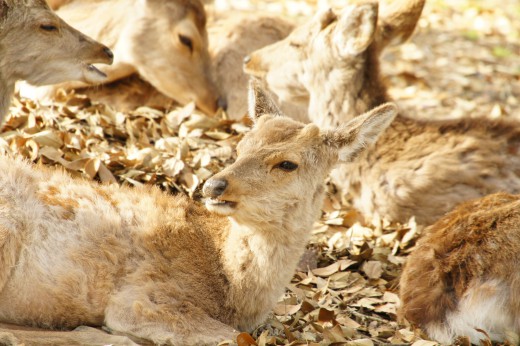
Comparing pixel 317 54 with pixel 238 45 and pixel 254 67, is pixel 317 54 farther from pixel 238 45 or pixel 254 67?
pixel 238 45

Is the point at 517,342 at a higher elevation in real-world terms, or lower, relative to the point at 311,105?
lower

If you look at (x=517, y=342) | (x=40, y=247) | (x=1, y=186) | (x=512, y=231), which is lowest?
(x=517, y=342)

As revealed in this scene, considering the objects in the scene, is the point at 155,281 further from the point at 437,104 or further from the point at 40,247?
the point at 437,104

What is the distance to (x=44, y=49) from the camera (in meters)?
6.20

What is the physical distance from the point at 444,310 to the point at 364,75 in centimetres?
305

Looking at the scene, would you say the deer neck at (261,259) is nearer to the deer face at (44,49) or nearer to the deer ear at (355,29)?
the deer face at (44,49)

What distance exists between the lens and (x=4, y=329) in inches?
170

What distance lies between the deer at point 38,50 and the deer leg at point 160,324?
2260mm

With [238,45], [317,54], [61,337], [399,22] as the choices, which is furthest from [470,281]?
[238,45]

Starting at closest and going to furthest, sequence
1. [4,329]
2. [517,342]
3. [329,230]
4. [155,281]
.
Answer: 1. [4,329]
2. [155,281]
3. [517,342]
4. [329,230]

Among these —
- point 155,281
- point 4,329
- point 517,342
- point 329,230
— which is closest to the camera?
point 4,329

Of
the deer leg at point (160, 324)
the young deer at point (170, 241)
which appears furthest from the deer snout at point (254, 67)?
the deer leg at point (160, 324)

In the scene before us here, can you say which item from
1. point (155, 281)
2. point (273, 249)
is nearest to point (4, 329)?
point (155, 281)

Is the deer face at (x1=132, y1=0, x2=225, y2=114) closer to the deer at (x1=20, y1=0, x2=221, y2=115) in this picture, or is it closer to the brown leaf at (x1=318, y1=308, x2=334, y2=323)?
the deer at (x1=20, y1=0, x2=221, y2=115)
